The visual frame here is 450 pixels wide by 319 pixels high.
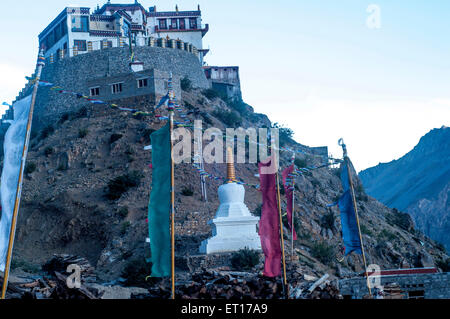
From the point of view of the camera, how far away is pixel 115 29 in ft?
181

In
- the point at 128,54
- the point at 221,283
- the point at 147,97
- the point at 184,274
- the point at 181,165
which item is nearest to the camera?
the point at 221,283

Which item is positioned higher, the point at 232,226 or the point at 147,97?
the point at 147,97

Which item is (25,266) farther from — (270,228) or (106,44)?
(106,44)

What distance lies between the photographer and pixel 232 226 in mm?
25750

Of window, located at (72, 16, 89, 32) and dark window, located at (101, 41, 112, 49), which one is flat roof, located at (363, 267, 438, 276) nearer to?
dark window, located at (101, 41, 112, 49)

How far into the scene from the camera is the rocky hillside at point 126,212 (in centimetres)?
2869

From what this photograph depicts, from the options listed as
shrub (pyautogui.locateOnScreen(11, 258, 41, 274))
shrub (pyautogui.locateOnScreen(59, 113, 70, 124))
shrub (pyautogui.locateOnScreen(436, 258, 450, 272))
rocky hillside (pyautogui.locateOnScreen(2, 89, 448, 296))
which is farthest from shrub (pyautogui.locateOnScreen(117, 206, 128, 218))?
shrub (pyautogui.locateOnScreen(436, 258, 450, 272))

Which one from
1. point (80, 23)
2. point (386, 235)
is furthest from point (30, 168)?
point (386, 235)

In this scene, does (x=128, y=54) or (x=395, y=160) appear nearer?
(x=128, y=54)

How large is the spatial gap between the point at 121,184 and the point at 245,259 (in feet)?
44.5
